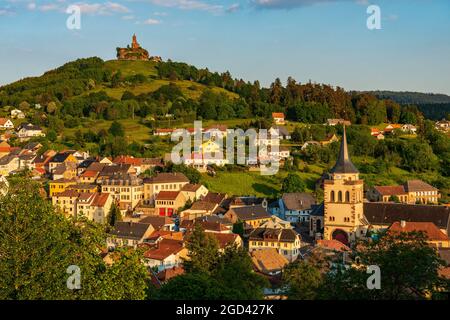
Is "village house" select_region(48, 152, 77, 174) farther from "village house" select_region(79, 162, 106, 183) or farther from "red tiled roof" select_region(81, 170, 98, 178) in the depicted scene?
"red tiled roof" select_region(81, 170, 98, 178)

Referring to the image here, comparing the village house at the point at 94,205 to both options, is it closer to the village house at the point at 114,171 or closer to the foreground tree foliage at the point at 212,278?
the village house at the point at 114,171

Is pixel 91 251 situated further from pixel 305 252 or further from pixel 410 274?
pixel 305 252

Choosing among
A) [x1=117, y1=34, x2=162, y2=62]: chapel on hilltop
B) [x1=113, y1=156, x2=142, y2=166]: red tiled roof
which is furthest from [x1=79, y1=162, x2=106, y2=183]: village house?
[x1=117, y1=34, x2=162, y2=62]: chapel on hilltop

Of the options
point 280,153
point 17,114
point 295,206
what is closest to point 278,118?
point 280,153

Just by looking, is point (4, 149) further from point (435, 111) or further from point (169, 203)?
point (435, 111)
